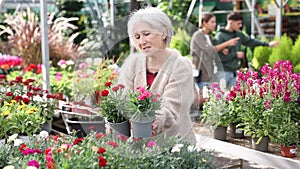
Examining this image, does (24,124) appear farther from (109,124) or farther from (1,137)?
(109,124)

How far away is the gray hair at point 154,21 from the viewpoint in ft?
5.84

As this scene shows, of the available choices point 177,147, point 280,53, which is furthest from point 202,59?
point 280,53

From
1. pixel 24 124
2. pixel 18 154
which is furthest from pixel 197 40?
pixel 24 124

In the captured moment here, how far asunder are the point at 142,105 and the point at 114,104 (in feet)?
0.37

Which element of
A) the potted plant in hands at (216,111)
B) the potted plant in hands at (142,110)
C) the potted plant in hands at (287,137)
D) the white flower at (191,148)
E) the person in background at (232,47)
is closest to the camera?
the potted plant in hands at (142,110)

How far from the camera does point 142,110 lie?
5.84 feet

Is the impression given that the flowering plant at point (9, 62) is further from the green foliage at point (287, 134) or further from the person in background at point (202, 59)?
the person in background at point (202, 59)

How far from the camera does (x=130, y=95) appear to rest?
1.79 metres

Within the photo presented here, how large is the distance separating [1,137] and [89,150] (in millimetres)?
1276

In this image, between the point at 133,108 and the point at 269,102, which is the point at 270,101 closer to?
the point at 269,102

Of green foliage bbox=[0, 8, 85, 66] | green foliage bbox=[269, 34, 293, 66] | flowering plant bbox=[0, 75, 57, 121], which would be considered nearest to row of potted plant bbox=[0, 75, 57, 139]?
flowering plant bbox=[0, 75, 57, 121]

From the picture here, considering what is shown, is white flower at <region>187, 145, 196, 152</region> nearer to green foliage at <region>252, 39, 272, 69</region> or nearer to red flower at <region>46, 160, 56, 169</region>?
red flower at <region>46, 160, 56, 169</region>

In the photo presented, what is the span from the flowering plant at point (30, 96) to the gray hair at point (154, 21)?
1743mm

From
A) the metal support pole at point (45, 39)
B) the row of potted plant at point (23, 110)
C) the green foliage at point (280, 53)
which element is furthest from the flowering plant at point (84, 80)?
the green foliage at point (280, 53)
